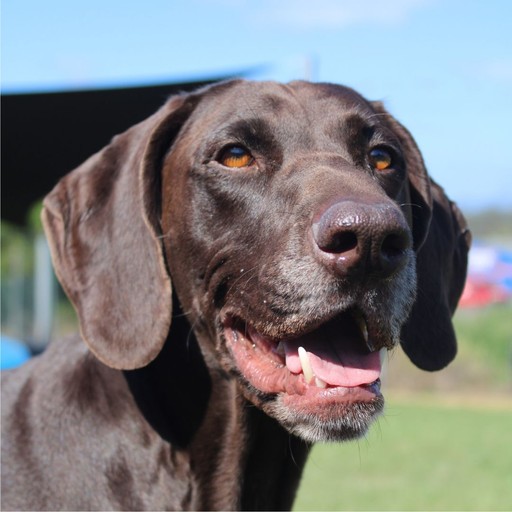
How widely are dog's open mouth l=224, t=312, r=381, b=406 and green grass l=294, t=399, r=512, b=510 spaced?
13.2 ft

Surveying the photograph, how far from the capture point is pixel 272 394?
10.3 feet

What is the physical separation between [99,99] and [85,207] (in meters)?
7.18

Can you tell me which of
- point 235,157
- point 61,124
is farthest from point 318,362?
point 61,124

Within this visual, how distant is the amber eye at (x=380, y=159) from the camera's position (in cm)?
354

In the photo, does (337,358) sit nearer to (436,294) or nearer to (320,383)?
(320,383)

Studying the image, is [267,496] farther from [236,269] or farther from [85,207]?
[85,207]

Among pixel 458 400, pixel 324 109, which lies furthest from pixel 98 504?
pixel 458 400

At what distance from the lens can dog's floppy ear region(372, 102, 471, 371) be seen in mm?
3832

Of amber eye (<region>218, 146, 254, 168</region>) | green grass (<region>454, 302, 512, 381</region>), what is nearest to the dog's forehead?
amber eye (<region>218, 146, 254, 168</region>)

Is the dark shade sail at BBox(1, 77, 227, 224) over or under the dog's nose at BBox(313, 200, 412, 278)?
under

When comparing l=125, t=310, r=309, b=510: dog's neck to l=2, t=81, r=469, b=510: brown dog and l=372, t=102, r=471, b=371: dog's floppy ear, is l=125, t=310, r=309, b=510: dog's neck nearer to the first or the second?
l=2, t=81, r=469, b=510: brown dog

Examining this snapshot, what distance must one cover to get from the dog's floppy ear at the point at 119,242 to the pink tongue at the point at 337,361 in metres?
0.59

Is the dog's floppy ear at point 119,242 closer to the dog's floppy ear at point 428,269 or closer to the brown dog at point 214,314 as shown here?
the brown dog at point 214,314

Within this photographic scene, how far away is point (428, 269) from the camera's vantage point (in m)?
3.92
